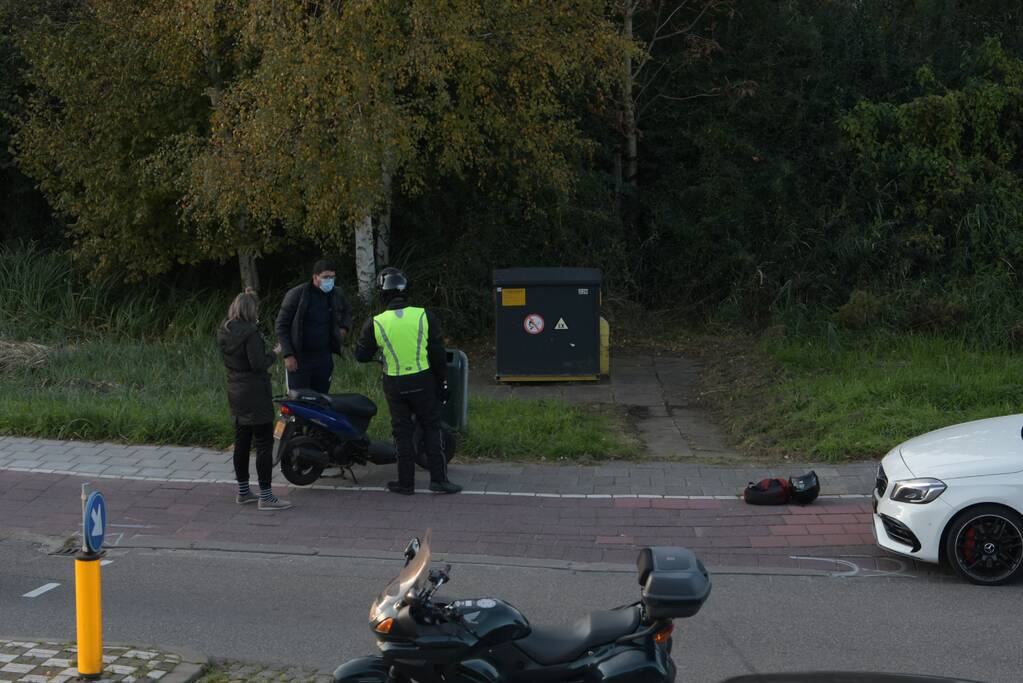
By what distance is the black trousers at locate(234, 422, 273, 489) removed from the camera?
910cm

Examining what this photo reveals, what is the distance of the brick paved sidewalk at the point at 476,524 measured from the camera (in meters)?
8.28

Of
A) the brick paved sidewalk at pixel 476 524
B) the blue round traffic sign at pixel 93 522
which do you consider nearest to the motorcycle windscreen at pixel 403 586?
the blue round traffic sign at pixel 93 522

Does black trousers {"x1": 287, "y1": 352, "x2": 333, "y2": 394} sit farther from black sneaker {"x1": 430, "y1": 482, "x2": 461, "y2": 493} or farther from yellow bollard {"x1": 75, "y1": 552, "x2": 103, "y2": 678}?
yellow bollard {"x1": 75, "y1": 552, "x2": 103, "y2": 678}

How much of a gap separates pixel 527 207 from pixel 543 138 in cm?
Answer: 197

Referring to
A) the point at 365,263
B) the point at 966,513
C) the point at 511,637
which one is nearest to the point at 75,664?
the point at 511,637

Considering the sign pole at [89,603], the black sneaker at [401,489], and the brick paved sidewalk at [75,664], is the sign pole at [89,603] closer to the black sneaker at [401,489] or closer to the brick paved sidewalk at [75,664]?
the brick paved sidewalk at [75,664]

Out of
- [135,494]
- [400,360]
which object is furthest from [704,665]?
[135,494]

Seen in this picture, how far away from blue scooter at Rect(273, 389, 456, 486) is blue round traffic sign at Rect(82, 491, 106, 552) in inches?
142

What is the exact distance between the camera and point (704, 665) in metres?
6.25

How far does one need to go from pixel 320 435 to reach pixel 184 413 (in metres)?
2.43

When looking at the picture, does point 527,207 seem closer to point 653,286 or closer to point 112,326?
point 653,286

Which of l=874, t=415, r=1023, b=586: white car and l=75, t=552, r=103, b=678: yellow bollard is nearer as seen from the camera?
l=75, t=552, r=103, b=678: yellow bollard

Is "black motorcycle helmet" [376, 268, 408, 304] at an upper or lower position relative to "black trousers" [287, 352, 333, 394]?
upper

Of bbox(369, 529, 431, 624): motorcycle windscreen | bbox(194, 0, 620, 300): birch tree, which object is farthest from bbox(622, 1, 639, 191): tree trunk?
bbox(369, 529, 431, 624): motorcycle windscreen
